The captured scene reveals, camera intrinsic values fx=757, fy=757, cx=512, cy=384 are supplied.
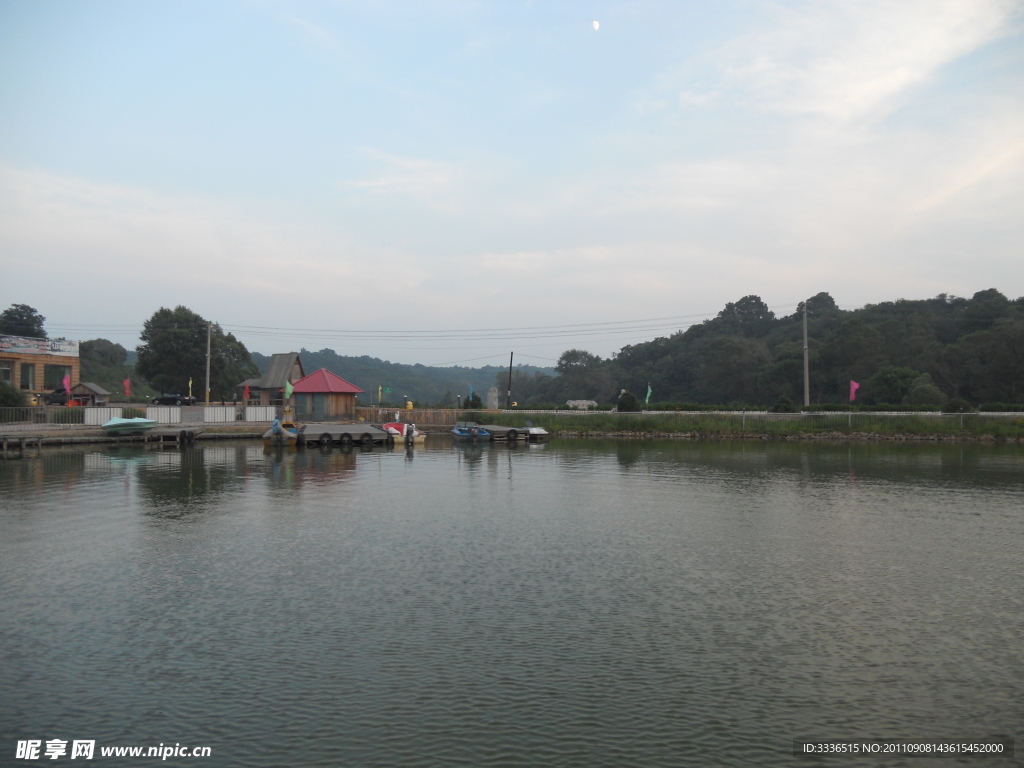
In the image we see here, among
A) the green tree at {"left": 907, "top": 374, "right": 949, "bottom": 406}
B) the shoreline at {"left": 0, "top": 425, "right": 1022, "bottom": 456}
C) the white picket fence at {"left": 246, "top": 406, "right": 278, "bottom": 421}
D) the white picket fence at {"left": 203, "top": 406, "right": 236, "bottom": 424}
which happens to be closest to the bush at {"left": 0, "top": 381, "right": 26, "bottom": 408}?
the shoreline at {"left": 0, "top": 425, "right": 1022, "bottom": 456}

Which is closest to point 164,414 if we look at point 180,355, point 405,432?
point 405,432

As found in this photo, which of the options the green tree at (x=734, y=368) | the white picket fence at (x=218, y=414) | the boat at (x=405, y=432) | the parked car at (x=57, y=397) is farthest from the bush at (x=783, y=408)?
the parked car at (x=57, y=397)

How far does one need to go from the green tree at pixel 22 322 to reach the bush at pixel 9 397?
Answer: 125 ft

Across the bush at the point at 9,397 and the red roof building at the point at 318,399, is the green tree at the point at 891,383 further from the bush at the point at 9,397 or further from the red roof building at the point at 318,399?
the bush at the point at 9,397

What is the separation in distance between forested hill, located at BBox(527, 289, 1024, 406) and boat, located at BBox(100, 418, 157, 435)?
2634 inches

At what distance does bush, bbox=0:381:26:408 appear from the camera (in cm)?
5669

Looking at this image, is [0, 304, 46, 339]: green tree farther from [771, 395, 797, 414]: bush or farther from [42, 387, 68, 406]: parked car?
[771, 395, 797, 414]: bush

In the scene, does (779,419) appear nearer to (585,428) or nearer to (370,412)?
(585,428)

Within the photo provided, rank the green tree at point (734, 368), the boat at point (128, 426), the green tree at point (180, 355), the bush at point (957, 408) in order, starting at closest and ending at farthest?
the boat at point (128, 426), the bush at point (957, 408), the green tree at point (180, 355), the green tree at point (734, 368)

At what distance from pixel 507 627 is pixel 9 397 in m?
59.0

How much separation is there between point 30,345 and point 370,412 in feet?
101

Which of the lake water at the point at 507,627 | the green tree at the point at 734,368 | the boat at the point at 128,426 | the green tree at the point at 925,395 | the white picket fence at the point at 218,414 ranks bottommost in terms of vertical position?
the lake water at the point at 507,627

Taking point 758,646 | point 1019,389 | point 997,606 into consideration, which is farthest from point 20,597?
point 1019,389

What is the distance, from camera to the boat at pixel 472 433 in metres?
62.1
